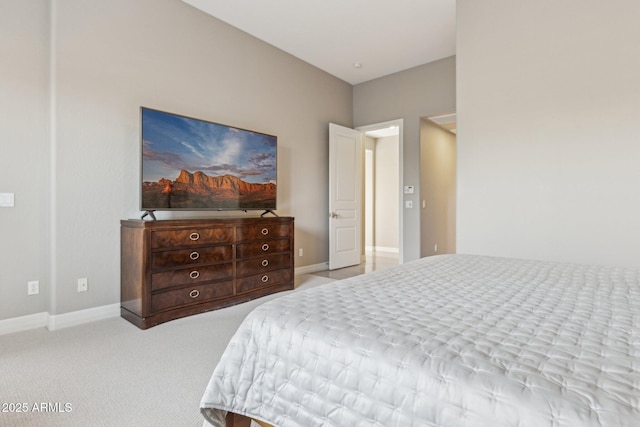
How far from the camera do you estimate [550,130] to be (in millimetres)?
2947

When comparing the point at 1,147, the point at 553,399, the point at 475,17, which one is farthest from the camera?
the point at 475,17

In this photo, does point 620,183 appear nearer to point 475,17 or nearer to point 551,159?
point 551,159

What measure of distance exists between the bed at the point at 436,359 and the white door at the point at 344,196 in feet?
12.8

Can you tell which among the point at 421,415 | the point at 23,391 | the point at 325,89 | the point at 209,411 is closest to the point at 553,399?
the point at 421,415

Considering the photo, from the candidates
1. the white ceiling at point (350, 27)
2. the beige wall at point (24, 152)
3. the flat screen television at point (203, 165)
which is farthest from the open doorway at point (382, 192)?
the beige wall at point (24, 152)

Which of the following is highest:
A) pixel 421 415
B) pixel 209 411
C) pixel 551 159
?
pixel 551 159

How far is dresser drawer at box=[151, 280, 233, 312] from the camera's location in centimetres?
281

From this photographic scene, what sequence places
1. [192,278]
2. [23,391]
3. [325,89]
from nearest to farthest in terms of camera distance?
1. [23,391]
2. [192,278]
3. [325,89]

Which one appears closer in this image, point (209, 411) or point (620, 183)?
point (209, 411)

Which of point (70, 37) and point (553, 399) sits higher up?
point (70, 37)

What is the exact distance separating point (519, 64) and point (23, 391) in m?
4.37

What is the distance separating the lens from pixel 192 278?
9.91ft

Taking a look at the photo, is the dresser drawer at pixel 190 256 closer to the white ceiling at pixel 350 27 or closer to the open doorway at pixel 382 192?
the white ceiling at pixel 350 27

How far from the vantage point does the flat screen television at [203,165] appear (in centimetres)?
300
